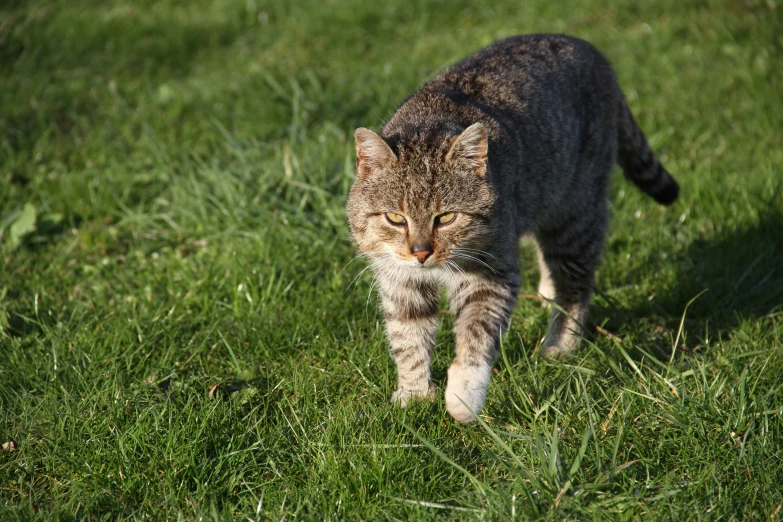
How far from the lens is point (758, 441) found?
306 centimetres

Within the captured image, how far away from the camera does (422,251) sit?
3.47 metres

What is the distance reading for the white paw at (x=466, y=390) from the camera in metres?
3.45

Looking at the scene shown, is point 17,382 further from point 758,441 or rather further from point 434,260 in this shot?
point 758,441

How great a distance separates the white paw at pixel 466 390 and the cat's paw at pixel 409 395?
5.5 inches

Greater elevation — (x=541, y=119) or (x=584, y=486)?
(x=541, y=119)

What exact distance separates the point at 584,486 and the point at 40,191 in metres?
4.22

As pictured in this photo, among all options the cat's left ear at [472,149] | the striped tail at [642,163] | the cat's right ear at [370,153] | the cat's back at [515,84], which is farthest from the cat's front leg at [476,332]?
the striped tail at [642,163]

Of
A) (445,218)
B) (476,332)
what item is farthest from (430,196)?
(476,332)

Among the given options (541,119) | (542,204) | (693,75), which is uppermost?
(541,119)

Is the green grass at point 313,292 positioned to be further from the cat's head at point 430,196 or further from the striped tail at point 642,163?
the cat's head at point 430,196

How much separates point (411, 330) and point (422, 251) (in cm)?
48

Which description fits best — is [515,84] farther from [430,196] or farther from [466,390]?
[466,390]

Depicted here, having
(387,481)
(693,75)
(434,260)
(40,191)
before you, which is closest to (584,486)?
(387,481)

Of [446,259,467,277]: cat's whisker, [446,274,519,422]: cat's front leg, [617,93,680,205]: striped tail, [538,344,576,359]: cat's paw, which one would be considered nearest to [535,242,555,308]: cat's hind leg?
[538,344,576,359]: cat's paw
